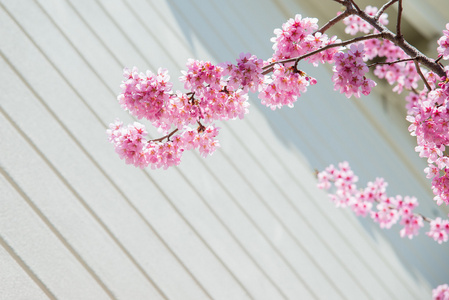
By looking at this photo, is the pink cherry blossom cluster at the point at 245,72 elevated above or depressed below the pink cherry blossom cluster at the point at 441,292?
above

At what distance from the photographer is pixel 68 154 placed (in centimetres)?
165

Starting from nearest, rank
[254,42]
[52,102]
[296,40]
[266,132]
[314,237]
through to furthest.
→ 1. [296,40]
2. [52,102]
3. [314,237]
4. [266,132]
5. [254,42]

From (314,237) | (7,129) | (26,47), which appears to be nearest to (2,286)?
(7,129)

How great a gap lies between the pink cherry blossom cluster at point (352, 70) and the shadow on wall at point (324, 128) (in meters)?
1.06

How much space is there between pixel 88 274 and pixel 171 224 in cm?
37

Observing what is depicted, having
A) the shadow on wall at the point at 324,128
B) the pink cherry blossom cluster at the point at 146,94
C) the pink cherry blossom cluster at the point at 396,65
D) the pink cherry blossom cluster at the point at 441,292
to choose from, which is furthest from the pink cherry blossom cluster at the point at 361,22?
the pink cherry blossom cluster at the point at 146,94

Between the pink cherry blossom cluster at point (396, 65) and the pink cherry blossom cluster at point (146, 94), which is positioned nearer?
the pink cherry blossom cluster at point (146, 94)

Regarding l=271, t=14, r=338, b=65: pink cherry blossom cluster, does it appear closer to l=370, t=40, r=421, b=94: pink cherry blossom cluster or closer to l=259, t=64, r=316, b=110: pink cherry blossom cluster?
l=259, t=64, r=316, b=110: pink cherry blossom cluster

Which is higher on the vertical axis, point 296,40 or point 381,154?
point 296,40

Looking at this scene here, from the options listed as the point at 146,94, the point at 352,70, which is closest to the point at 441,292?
the point at 352,70

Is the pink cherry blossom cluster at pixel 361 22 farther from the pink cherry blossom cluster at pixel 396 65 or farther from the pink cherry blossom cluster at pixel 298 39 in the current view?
the pink cherry blossom cluster at pixel 298 39

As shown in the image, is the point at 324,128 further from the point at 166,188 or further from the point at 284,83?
the point at 284,83

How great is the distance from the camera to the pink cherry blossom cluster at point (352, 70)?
125cm

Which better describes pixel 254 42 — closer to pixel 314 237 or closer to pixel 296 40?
pixel 314 237
